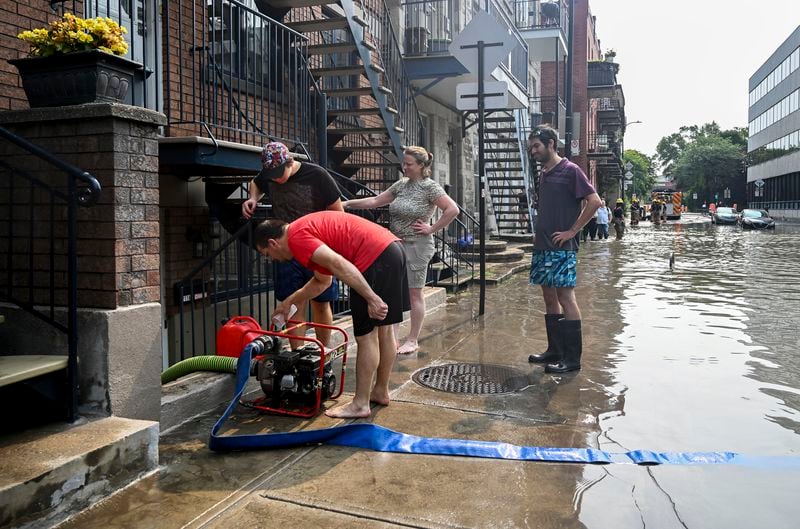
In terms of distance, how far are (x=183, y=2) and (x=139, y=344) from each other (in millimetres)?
4914

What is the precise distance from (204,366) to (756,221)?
38.1 m

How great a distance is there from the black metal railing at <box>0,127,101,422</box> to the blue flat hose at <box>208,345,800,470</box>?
97cm

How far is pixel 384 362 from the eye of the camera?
4.56 m

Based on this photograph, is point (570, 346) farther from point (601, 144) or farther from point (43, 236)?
point (601, 144)

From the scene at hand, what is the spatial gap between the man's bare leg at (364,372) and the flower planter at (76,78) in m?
2.03

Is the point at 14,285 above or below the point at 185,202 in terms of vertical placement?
below

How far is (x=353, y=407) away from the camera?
438 cm

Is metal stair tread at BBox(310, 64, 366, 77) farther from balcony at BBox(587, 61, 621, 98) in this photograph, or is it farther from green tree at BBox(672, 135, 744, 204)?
green tree at BBox(672, 135, 744, 204)

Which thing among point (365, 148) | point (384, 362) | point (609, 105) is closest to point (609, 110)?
point (609, 105)

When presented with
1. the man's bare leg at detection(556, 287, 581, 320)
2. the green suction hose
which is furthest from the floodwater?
Answer: the green suction hose

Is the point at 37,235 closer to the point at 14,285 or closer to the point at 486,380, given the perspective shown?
the point at 14,285

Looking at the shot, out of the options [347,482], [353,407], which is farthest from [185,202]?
[347,482]

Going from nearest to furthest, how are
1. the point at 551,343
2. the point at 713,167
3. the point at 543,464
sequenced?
→ the point at 543,464, the point at 551,343, the point at 713,167

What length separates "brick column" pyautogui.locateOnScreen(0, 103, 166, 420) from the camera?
12.2 feet
